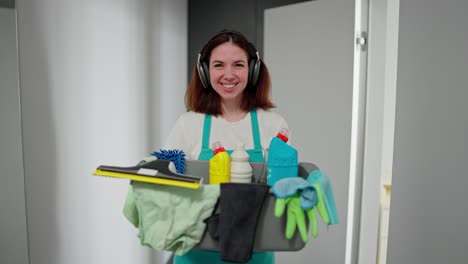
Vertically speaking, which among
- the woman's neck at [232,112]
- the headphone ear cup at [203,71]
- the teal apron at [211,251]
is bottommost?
the teal apron at [211,251]

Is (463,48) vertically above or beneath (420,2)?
beneath

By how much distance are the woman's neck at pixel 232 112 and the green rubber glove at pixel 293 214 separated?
47cm

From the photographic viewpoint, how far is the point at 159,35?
4.99 feet

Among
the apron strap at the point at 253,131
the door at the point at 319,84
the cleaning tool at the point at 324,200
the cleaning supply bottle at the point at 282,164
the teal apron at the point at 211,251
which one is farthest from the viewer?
the door at the point at 319,84

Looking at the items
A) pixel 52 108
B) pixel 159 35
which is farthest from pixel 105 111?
pixel 159 35

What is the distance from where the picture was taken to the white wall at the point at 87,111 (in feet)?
3.07

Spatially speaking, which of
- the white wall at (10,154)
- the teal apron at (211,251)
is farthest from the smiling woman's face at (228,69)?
→ the white wall at (10,154)

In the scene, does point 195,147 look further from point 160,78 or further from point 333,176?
point 333,176

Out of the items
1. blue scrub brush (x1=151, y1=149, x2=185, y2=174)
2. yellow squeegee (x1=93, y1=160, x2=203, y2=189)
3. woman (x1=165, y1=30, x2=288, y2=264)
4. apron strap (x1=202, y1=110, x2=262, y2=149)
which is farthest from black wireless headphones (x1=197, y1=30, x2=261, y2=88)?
yellow squeegee (x1=93, y1=160, x2=203, y2=189)

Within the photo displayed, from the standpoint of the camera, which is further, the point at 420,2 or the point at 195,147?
the point at 420,2

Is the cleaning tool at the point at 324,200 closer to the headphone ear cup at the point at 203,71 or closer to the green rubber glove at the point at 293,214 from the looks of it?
the green rubber glove at the point at 293,214

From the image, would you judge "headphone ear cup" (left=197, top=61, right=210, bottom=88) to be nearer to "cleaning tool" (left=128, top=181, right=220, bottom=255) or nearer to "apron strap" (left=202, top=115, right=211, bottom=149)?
"apron strap" (left=202, top=115, right=211, bottom=149)

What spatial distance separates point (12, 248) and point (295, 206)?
31.3 inches

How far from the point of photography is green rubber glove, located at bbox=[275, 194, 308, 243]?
1.90 feet
